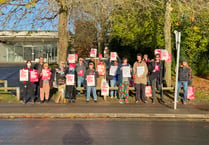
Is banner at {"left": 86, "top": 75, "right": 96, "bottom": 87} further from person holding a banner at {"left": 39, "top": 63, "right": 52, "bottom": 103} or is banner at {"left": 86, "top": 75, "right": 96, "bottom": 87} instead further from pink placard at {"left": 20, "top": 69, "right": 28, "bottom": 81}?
pink placard at {"left": 20, "top": 69, "right": 28, "bottom": 81}

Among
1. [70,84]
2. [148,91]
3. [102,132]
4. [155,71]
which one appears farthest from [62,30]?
[102,132]

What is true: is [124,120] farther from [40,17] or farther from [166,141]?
[40,17]

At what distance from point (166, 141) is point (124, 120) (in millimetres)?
2485

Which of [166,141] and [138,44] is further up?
[138,44]

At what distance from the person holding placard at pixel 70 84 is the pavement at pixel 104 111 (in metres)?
0.47

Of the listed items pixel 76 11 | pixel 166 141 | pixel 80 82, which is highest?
pixel 76 11

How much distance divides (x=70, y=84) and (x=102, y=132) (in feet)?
14.7

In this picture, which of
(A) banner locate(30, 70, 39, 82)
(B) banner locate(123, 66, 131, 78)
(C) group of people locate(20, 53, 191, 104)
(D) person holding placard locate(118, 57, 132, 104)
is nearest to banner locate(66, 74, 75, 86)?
(C) group of people locate(20, 53, 191, 104)

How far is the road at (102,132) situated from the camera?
20.6 feet

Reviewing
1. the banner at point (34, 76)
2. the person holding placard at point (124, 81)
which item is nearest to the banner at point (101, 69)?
the person holding placard at point (124, 81)

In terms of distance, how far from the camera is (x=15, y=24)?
11.8m

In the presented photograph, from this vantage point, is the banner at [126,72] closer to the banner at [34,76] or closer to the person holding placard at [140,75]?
the person holding placard at [140,75]

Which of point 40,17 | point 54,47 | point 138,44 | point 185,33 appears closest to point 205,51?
point 185,33

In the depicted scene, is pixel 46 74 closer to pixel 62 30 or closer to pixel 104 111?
pixel 62 30
